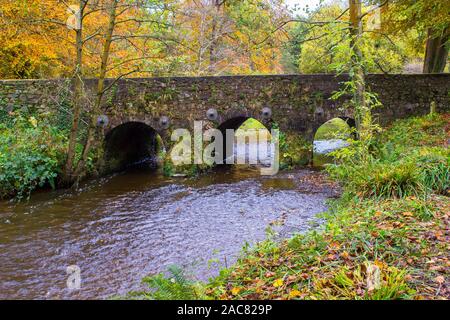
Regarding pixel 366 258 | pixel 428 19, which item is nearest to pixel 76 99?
pixel 366 258

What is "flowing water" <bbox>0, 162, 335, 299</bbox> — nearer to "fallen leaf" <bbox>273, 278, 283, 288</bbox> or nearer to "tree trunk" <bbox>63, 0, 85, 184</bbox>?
"tree trunk" <bbox>63, 0, 85, 184</bbox>

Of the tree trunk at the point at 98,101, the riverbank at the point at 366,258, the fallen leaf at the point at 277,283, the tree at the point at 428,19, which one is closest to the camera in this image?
the riverbank at the point at 366,258

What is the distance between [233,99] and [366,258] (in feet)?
30.6

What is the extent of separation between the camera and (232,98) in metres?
12.5

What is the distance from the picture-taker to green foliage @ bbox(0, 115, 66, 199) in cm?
935

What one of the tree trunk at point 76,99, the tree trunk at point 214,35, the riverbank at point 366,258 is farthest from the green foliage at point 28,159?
the tree trunk at point 214,35

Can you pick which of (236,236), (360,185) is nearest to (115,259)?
(236,236)

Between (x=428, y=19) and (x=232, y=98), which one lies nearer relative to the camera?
(x=428, y=19)

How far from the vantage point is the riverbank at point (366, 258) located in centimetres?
331

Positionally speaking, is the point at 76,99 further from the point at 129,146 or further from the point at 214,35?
the point at 214,35

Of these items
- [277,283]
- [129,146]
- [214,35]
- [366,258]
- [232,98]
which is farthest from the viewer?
[214,35]

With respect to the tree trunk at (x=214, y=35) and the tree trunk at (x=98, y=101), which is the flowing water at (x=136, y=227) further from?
the tree trunk at (x=214, y=35)

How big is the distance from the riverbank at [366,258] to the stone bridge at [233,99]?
6.62 metres

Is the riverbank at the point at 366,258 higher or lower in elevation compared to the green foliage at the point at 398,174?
lower
